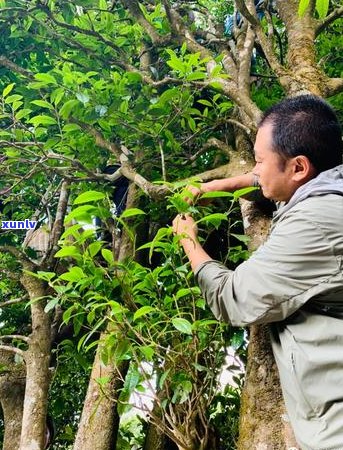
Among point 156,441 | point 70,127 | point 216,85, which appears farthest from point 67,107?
point 156,441

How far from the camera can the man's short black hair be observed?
96cm

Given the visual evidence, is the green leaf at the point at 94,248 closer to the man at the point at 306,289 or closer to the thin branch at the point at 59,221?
the man at the point at 306,289

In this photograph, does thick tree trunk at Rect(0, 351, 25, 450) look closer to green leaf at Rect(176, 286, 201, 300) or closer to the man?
green leaf at Rect(176, 286, 201, 300)

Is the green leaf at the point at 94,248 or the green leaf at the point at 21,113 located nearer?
the green leaf at the point at 94,248

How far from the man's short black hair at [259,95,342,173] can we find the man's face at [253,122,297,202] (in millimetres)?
15

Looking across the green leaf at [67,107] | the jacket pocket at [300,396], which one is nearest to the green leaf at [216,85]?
the green leaf at [67,107]

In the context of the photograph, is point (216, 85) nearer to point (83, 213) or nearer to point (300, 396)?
point (83, 213)

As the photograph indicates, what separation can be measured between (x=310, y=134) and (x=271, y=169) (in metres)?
0.11

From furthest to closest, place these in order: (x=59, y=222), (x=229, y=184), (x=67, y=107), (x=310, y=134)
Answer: (x=59, y=222) < (x=67, y=107) < (x=229, y=184) < (x=310, y=134)

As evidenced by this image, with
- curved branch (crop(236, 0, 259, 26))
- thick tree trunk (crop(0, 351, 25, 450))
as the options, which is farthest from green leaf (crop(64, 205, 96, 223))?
thick tree trunk (crop(0, 351, 25, 450))

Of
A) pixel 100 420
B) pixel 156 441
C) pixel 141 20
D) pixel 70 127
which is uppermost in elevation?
pixel 141 20

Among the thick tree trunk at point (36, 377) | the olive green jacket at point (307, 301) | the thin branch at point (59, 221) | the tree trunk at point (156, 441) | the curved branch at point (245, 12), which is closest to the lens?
the olive green jacket at point (307, 301)

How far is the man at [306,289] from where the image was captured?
30.3 inches

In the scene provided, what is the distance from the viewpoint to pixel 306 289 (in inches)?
31.4
